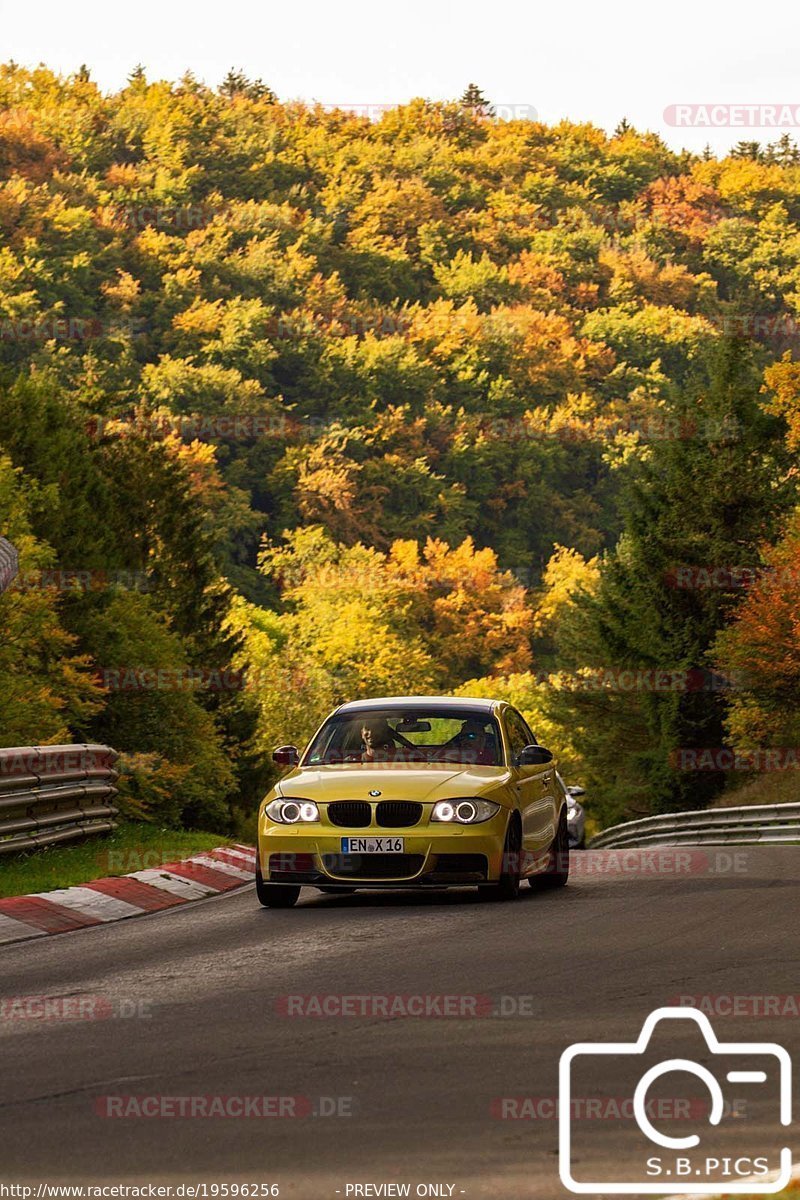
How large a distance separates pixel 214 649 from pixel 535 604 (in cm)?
6139

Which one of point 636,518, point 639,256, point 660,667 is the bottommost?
point 660,667

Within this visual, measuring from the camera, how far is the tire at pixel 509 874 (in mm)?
14648

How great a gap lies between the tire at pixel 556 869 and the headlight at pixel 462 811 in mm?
1915

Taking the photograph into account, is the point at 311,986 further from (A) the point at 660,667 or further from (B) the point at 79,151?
(B) the point at 79,151

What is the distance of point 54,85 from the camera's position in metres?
193

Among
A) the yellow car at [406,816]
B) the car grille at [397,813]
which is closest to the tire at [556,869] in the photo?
the yellow car at [406,816]

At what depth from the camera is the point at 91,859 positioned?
1747 cm

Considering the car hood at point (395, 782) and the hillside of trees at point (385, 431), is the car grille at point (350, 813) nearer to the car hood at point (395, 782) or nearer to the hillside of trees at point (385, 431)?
the car hood at point (395, 782)

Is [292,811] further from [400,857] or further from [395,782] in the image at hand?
[400,857]

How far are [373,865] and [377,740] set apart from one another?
5.24 ft

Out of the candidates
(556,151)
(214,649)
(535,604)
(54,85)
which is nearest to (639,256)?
(556,151)

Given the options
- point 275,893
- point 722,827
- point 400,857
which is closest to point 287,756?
point 275,893

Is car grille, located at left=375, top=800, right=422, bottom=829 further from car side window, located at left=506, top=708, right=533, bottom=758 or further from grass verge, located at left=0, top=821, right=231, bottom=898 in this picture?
grass verge, located at left=0, top=821, right=231, bottom=898

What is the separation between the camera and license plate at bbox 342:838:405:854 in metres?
14.3
